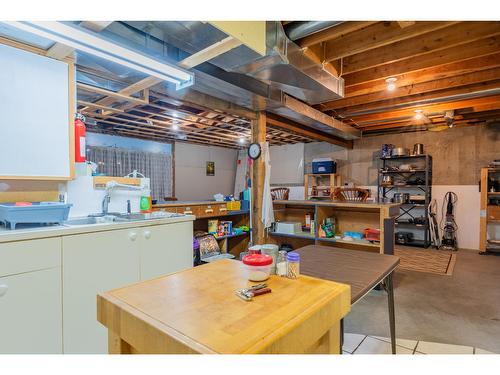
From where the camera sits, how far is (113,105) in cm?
325

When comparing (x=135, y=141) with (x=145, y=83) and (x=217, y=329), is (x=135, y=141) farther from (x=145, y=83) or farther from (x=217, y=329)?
(x=217, y=329)

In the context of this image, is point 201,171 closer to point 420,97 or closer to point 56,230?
point 420,97

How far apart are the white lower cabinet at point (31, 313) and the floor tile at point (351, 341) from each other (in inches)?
78.9

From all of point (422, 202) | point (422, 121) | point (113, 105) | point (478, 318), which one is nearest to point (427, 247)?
point (422, 202)

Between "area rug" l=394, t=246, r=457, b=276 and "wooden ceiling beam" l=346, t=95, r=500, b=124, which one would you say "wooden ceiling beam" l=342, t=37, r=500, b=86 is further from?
"area rug" l=394, t=246, r=457, b=276

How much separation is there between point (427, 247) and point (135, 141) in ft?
24.5

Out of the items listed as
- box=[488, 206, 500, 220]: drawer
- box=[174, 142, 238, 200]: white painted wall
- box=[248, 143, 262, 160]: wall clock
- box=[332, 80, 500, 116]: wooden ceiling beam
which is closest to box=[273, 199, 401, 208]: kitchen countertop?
box=[248, 143, 262, 160]: wall clock

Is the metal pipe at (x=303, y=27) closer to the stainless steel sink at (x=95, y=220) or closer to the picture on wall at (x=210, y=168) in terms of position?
the stainless steel sink at (x=95, y=220)

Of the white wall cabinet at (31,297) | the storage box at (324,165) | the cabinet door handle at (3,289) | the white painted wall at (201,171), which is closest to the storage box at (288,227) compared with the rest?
the white wall cabinet at (31,297)

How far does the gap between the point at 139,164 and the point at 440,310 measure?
23.0 ft

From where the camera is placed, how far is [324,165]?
24.9 ft

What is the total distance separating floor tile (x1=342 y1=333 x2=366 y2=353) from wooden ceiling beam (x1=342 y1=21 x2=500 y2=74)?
267 cm

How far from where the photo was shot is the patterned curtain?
6.85 meters

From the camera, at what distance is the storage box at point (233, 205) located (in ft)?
14.2
